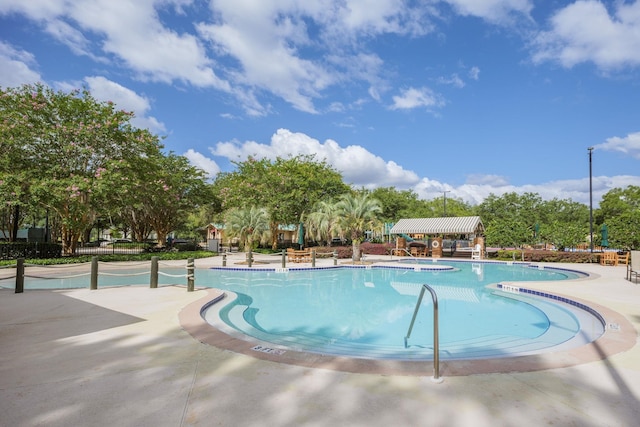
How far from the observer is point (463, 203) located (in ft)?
238

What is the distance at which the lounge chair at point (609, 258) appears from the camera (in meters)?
18.3

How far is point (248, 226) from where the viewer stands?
19203 mm

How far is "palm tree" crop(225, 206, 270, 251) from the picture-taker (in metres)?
19.2

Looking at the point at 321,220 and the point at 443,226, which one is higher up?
the point at 321,220

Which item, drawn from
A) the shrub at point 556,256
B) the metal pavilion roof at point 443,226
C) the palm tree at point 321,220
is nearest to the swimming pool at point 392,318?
the shrub at point 556,256

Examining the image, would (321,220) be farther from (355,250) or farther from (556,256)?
(556,256)

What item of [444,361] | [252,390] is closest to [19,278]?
[252,390]

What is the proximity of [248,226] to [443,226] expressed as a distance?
1671 centimetres

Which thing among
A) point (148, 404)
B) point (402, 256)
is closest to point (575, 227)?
point (402, 256)

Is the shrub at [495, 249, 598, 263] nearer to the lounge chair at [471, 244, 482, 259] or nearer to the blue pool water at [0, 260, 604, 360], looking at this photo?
the lounge chair at [471, 244, 482, 259]

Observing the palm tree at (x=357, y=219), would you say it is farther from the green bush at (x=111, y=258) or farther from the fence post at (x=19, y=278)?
the fence post at (x=19, y=278)

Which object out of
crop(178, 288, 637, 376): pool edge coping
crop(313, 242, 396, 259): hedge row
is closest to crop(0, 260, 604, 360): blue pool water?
crop(178, 288, 637, 376): pool edge coping

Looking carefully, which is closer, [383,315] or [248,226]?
[383,315]

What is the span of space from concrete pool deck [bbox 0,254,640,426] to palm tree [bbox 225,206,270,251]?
13856 millimetres
